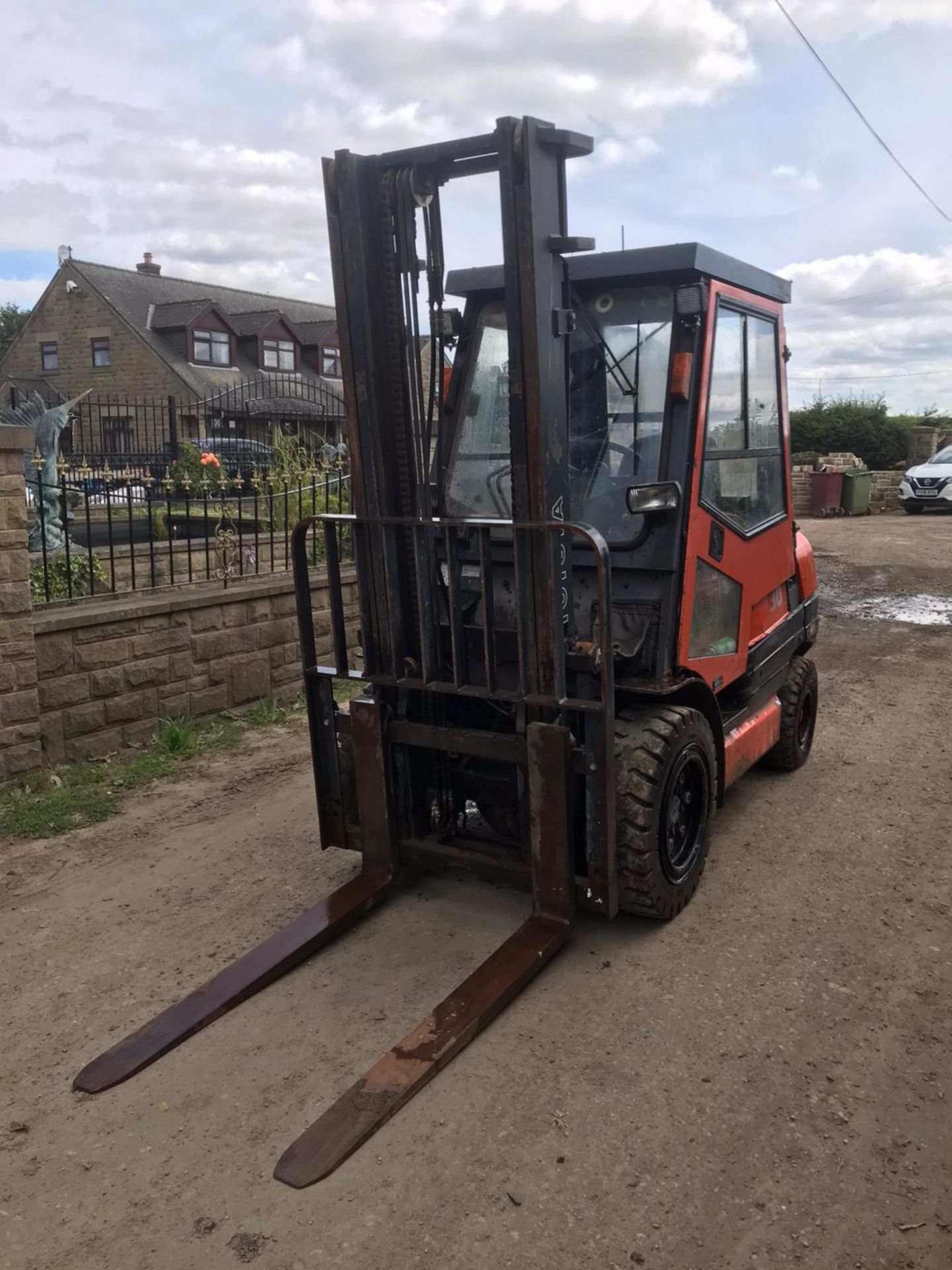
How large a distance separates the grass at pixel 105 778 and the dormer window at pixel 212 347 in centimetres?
2884

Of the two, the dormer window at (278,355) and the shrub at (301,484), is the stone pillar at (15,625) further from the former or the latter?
the dormer window at (278,355)

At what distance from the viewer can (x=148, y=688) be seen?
21.5 ft

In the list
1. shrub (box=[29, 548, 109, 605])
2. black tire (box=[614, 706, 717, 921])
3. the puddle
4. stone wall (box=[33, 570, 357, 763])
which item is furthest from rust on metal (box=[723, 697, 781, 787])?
the puddle

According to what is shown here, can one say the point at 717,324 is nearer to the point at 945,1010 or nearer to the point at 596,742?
the point at 596,742

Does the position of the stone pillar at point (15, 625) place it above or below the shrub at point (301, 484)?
below

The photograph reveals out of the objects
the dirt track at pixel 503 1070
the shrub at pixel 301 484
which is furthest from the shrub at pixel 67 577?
the shrub at pixel 301 484

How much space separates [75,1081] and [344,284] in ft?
9.74

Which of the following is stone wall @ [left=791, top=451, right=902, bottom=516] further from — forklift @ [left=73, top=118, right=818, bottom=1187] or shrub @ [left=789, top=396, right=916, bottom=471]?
forklift @ [left=73, top=118, right=818, bottom=1187]

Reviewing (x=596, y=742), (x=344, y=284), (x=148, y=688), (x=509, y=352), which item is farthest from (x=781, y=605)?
(x=148, y=688)

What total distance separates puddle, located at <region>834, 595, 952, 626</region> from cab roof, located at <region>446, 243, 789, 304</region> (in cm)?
762

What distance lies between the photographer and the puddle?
11.1 metres

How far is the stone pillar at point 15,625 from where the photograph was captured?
5440mm

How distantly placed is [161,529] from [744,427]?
21.2 ft

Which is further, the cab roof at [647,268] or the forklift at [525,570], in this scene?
the cab roof at [647,268]
